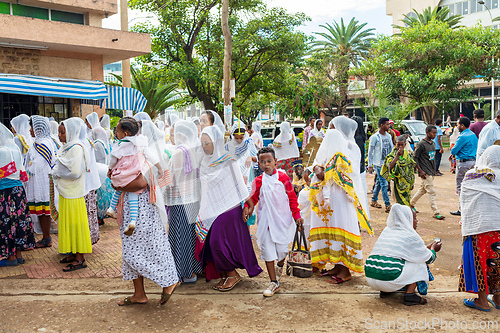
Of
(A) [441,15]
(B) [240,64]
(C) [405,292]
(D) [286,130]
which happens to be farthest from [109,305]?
(A) [441,15]

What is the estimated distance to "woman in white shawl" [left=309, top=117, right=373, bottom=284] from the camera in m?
4.88

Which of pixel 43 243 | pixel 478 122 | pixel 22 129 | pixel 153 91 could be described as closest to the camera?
pixel 43 243

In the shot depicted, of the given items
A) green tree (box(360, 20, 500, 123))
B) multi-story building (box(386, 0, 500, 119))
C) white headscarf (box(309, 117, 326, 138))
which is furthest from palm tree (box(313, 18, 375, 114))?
white headscarf (box(309, 117, 326, 138))

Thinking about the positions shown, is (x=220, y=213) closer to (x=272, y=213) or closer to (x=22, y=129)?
(x=272, y=213)

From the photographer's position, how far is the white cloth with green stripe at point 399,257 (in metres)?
4.16

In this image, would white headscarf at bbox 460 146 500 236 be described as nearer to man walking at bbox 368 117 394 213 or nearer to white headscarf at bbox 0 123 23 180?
man walking at bbox 368 117 394 213

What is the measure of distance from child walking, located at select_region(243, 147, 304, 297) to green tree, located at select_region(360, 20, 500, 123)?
1922 cm

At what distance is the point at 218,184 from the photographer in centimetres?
464

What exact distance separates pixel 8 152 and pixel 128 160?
7.24 feet

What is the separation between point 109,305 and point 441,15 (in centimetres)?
3609

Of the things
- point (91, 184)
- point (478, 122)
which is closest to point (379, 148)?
point (478, 122)

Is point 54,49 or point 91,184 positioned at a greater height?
point 54,49

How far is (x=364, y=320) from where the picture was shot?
12.9 ft

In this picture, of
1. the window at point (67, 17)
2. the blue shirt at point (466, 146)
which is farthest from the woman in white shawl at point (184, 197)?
the window at point (67, 17)
